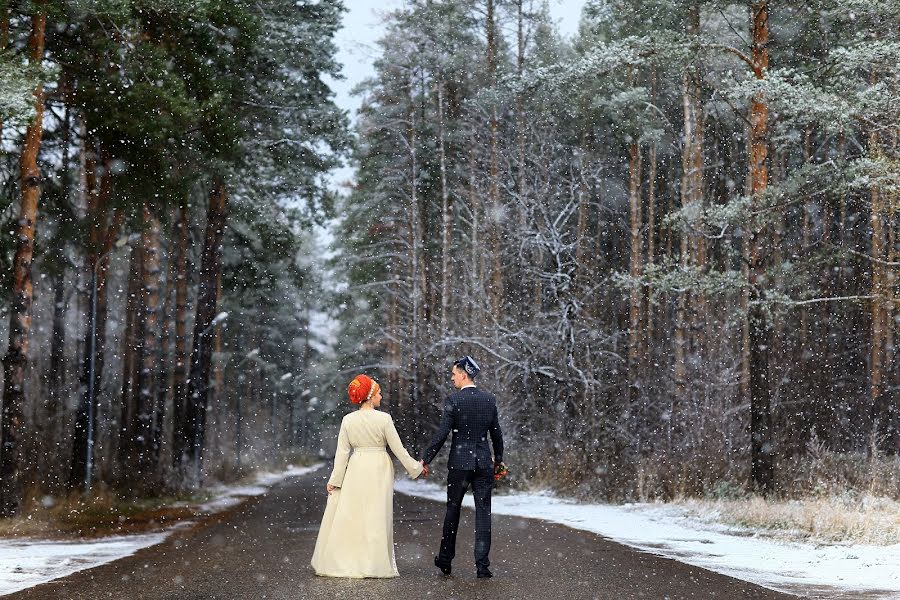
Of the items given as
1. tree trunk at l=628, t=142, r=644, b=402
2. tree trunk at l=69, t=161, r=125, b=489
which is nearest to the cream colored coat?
tree trunk at l=69, t=161, r=125, b=489

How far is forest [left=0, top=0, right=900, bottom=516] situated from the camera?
66.0 ft

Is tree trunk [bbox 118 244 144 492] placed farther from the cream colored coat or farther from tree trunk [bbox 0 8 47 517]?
the cream colored coat

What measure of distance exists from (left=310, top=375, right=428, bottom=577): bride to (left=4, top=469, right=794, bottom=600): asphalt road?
0.26 metres

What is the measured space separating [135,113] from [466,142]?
2136cm

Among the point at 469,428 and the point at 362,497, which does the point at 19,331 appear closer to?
the point at 362,497

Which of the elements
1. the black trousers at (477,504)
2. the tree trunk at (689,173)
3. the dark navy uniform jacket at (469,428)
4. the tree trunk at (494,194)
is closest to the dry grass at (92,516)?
the black trousers at (477,504)

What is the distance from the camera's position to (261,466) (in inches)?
2468

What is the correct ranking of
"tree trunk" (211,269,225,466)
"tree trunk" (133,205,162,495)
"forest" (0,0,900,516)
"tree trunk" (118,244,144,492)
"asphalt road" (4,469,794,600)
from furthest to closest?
"tree trunk" (211,269,225,466)
"tree trunk" (118,244,144,492)
"tree trunk" (133,205,162,495)
"forest" (0,0,900,516)
"asphalt road" (4,469,794,600)

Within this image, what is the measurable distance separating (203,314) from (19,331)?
13395 mm

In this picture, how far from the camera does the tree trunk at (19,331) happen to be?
774 inches

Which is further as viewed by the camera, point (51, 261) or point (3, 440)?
point (51, 261)

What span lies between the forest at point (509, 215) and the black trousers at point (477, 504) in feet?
30.3

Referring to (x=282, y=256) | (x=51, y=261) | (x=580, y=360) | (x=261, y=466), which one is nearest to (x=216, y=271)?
(x=282, y=256)

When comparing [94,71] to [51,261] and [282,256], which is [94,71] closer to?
[51,261]
